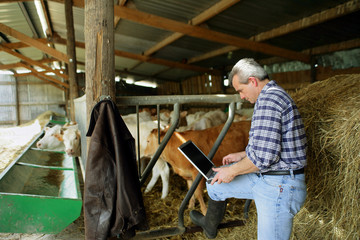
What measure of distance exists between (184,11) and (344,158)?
20.4ft

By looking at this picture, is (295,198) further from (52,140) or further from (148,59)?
(148,59)

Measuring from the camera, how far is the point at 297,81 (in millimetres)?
9820

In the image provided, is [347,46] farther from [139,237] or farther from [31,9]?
[31,9]

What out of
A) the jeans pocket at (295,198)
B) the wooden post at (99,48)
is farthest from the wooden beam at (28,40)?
the jeans pocket at (295,198)

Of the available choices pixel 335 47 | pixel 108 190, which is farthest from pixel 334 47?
pixel 108 190

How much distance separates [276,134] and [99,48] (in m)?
1.74

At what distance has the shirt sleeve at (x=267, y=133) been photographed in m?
1.66

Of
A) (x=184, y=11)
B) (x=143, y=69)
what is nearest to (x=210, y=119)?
(x=184, y=11)

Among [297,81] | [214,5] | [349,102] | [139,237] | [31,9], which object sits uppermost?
[31,9]

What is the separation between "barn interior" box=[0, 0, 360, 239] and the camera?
7.50ft

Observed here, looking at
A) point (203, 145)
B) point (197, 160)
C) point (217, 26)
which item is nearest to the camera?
point (197, 160)

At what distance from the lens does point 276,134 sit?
1.66 m

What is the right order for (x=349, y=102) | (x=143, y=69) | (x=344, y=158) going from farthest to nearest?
(x=143, y=69), (x=349, y=102), (x=344, y=158)

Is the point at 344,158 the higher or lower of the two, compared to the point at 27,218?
higher
